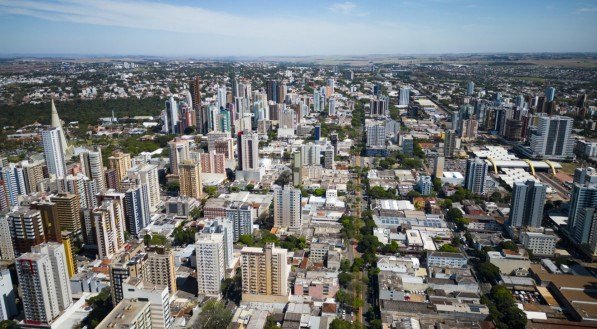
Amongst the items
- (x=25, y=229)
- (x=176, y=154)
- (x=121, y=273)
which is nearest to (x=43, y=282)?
(x=121, y=273)

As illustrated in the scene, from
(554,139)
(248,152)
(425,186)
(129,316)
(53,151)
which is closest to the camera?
(129,316)

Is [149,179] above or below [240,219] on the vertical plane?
above

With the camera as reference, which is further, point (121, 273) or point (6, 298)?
point (6, 298)

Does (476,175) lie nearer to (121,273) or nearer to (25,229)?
(121,273)

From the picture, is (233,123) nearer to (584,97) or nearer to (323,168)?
(323,168)

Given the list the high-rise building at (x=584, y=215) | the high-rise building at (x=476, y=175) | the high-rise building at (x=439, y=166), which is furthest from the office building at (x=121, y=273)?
the high-rise building at (x=439, y=166)

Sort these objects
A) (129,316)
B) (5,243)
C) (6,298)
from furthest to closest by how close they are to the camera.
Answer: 1. (5,243)
2. (6,298)
3. (129,316)
